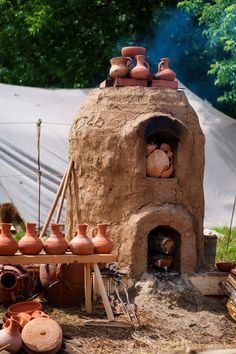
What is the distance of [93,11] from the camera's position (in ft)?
53.1

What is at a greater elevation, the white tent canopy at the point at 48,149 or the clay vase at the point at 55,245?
the white tent canopy at the point at 48,149

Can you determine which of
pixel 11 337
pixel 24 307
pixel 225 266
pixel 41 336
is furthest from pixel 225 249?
pixel 11 337

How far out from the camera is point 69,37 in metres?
16.1

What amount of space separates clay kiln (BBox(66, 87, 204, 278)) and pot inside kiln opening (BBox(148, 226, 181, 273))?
0.7 inches

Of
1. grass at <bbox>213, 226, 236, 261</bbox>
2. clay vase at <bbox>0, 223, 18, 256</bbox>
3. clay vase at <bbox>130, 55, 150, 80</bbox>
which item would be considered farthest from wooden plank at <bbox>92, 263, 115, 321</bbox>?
grass at <bbox>213, 226, 236, 261</bbox>

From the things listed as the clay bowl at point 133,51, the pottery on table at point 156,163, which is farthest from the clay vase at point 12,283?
the clay bowl at point 133,51

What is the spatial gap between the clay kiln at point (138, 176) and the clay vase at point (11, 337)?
1.93 meters

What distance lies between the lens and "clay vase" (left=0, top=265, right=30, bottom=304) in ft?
22.5

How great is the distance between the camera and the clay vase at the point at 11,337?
17.8ft

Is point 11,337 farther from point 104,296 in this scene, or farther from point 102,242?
point 102,242

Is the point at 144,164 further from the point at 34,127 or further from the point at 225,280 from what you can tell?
the point at 34,127

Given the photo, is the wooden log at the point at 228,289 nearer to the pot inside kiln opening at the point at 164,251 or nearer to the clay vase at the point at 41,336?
the pot inside kiln opening at the point at 164,251

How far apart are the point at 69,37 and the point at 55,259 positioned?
10.5 metres

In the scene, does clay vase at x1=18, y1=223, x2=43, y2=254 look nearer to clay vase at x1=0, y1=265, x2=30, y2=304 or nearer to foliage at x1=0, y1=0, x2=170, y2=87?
clay vase at x1=0, y1=265, x2=30, y2=304
